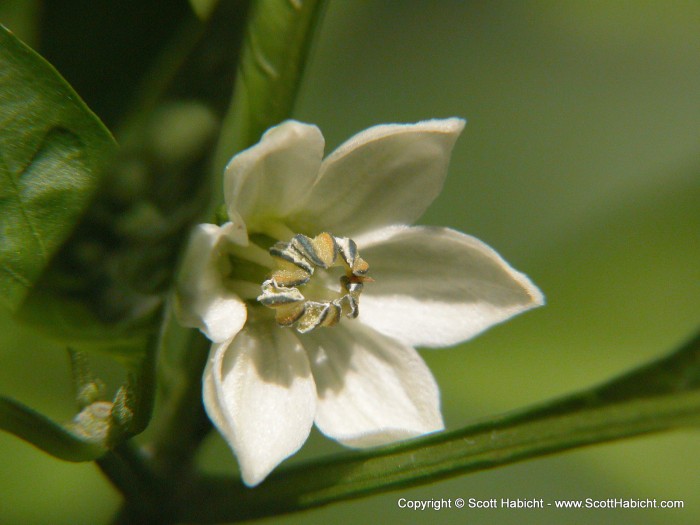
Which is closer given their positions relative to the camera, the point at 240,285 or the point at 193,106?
the point at 193,106

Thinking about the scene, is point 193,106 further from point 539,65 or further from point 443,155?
point 539,65

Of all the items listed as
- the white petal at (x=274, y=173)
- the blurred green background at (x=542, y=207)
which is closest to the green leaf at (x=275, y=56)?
the white petal at (x=274, y=173)

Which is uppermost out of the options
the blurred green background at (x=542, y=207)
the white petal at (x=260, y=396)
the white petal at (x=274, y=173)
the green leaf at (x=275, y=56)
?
the green leaf at (x=275, y=56)

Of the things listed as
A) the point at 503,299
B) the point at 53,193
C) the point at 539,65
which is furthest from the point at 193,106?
the point at 539,65

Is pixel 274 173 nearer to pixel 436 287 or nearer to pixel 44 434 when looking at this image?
pixel 436 287

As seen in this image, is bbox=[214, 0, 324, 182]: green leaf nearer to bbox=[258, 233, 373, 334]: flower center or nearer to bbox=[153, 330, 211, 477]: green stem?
bbox=[258, 233, 373, 334]: flower center

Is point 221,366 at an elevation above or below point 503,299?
below

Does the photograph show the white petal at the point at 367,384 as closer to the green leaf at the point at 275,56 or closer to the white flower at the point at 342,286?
the white flower at the point at 342,286

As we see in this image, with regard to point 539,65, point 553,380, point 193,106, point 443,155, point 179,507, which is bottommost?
point 553,380
